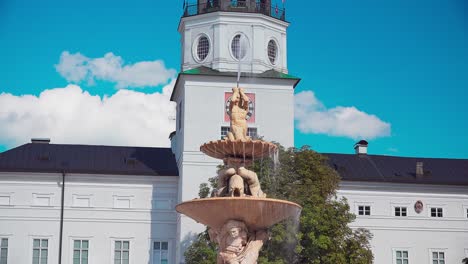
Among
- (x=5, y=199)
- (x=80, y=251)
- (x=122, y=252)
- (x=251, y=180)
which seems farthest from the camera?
(x=5, y=199)

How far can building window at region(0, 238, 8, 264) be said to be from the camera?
50062 mm

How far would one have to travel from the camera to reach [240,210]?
18.3 meters

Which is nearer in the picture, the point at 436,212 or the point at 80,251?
the point at 80,251

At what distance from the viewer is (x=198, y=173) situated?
1896 inches

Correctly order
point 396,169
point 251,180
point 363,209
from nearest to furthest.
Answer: point 251,180
point 363,209
point 396,169

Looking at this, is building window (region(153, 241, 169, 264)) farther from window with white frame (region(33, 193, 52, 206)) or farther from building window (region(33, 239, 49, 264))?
window with white frame (region(33, 193, 52, 206))

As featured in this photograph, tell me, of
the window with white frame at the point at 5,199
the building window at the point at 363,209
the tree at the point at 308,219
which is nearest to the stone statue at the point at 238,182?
the tree at the point at 308,219

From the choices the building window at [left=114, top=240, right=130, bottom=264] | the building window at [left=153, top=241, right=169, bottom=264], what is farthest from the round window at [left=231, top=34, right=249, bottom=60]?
the building window at [left=114, top=240, right=130, bottom=264]

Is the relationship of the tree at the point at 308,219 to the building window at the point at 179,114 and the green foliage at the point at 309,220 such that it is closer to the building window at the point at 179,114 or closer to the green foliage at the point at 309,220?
the green foliage at the point at 309,220

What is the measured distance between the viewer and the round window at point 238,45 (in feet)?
162

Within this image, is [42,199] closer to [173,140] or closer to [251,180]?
[173,140]

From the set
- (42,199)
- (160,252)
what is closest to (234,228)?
(160,252)

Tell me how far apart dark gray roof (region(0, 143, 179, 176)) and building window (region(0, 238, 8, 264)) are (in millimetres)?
4143

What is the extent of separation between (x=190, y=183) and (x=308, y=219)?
12223 millimetres
